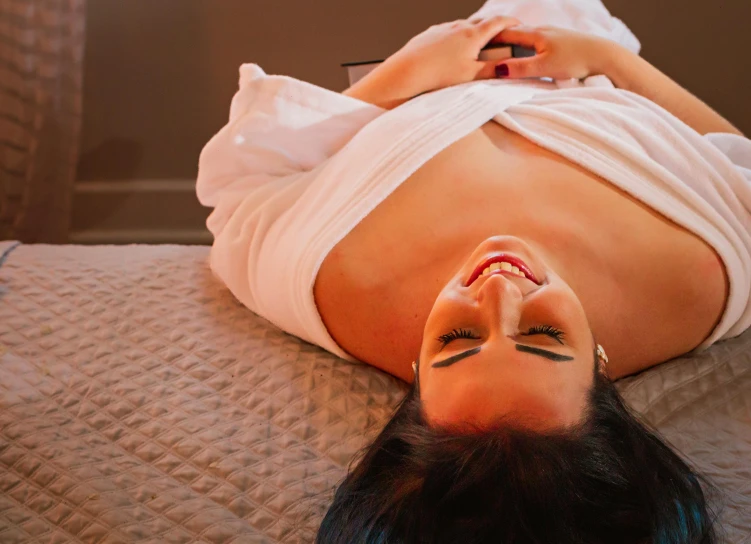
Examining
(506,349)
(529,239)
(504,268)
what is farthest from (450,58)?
(506,349)

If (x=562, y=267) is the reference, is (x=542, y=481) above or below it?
below

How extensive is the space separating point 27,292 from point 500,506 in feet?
3.03

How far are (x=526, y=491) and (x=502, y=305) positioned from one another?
209 millimetres

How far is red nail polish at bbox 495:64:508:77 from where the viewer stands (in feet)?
4.35

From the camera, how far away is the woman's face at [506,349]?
2.58 ft

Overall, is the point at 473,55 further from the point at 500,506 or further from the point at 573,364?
the point at 500,506

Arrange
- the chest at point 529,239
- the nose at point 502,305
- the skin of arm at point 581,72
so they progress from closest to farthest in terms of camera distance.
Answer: the nose at point 502,305, the chest at point 529,239, the skin of arm at point 581,72

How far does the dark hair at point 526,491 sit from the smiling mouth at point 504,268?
15 centimetres

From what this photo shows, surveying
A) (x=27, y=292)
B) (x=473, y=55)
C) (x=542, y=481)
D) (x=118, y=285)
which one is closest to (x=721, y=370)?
(x=542, y=481)

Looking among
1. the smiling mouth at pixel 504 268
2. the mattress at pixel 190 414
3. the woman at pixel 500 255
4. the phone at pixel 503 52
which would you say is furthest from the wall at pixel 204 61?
the smiling mouth at pixel 504 268

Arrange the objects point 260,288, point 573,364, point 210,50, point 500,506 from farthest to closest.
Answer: point 210,50
point 260,288
point 573,364
point 500,506

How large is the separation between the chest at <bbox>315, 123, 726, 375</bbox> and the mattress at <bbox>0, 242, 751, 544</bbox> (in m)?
0.08

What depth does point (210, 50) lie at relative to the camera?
79.9 inches

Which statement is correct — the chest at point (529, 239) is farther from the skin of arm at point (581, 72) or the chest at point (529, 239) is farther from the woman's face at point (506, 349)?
the skin of arm at point (581, 72)
